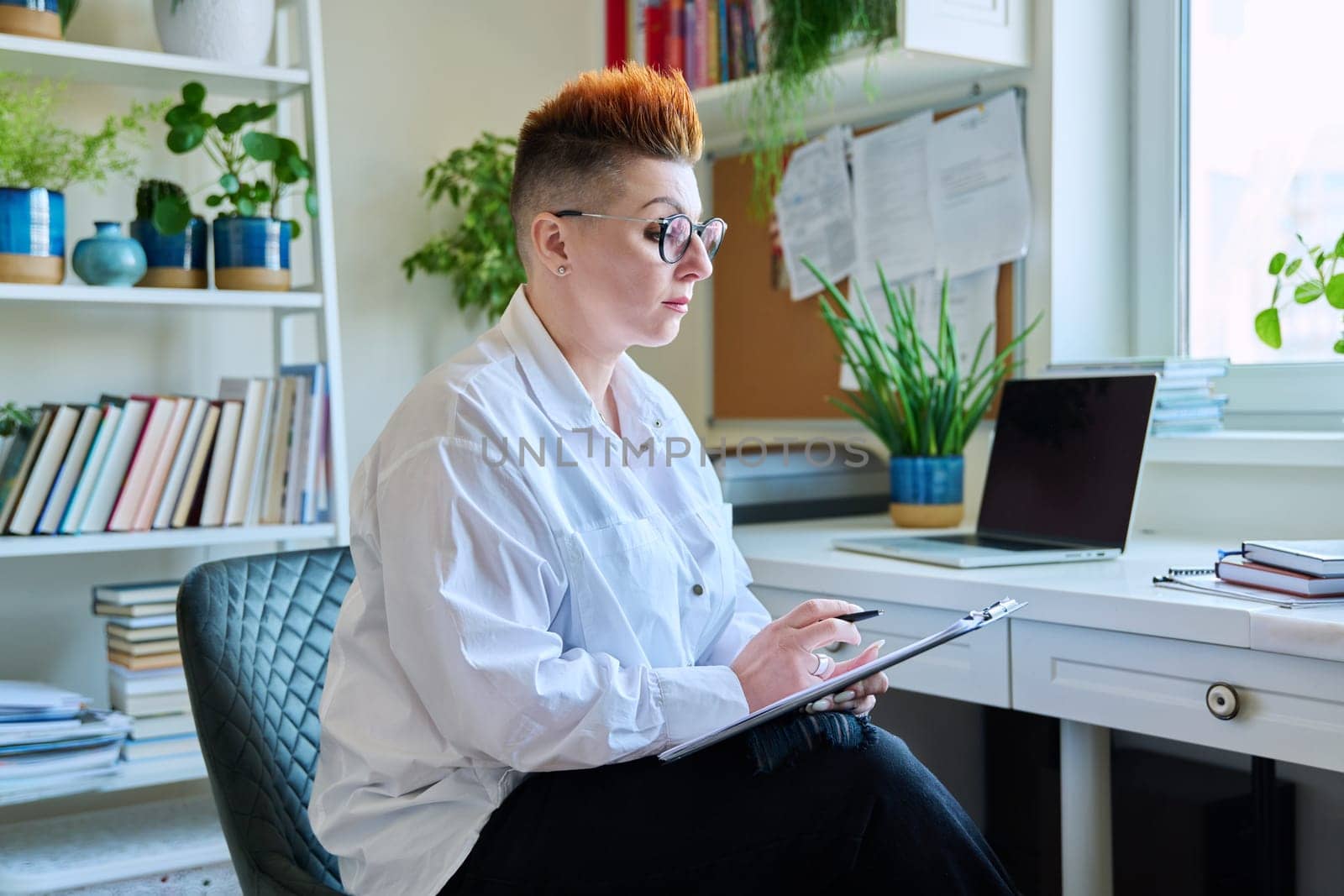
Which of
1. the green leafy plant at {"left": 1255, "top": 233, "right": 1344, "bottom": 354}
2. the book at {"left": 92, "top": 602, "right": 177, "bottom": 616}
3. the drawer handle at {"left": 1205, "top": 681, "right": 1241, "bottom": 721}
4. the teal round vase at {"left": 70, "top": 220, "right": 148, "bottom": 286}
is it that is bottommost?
the book at {"left": 92, "top": 602, "right": 177, "bottom": 616}

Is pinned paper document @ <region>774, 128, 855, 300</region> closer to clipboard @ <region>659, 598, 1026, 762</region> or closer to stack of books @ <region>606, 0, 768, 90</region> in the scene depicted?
stack of books @ <region>606, 0, 768, 90</region>

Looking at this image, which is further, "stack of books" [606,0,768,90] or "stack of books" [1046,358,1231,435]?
"stack of books" [606,0,768,90]

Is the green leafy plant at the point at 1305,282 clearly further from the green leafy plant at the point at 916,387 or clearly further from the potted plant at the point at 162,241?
the potted plant at the point at 162,241

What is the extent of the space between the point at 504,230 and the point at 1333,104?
140 centimetres

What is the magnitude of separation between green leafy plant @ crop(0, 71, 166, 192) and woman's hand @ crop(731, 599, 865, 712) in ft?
4.57

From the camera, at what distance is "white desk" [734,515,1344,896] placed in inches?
49.5

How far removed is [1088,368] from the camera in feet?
6.49

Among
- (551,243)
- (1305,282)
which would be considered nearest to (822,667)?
(551,243)

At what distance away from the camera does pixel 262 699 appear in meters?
1.32

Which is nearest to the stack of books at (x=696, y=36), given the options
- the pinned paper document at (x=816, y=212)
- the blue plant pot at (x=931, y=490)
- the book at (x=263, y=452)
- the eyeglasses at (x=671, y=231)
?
the pinned paper document at (x=816, y=212)

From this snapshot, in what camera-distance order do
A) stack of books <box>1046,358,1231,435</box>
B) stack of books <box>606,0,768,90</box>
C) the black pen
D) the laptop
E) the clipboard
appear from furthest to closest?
stack of books <box>606,0,768,90</box> → stack of books <box>1046,358,1231,435</box> → the laptop → the black pen → the clipboard

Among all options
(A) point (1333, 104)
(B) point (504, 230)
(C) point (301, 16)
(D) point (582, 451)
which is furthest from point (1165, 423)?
(C) point (301, 16)

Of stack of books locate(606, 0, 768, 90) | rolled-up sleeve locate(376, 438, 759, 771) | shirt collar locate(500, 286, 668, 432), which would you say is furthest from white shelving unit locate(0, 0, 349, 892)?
rolled-up sleeve locate(376, 438, 759, 771)

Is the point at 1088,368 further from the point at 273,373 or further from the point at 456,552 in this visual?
the point at 273,373
